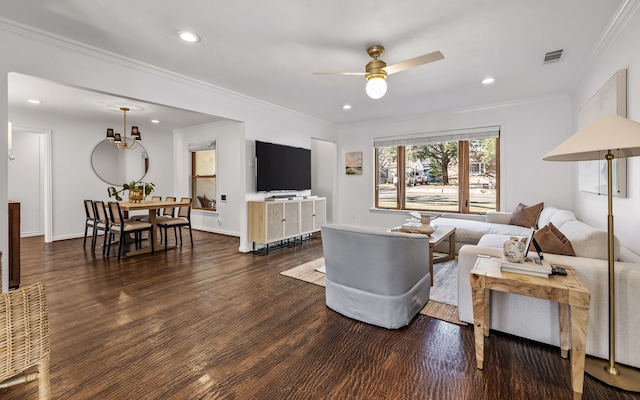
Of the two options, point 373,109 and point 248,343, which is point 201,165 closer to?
point 373,109

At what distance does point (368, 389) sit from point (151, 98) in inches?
148

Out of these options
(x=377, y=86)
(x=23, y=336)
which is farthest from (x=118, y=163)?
(x=23, y=336)

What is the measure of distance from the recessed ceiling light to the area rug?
274 centimetres

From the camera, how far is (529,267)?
1.80 metres

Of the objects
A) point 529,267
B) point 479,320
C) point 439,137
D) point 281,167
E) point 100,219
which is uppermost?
point 439,137

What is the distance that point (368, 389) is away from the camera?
1659 mm

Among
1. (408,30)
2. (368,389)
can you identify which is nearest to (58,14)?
(408,30)

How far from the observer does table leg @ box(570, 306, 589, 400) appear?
5.06ft

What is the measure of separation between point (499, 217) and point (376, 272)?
3.56 m

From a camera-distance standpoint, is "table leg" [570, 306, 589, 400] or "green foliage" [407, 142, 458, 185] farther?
"green foliage" [407, 142, 458, 185]

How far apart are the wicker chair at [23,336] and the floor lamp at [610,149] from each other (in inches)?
105

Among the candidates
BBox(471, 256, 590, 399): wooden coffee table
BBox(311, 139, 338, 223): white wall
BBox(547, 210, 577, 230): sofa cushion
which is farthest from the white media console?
BBox(471, 256, 590, 399): wooden coffee table

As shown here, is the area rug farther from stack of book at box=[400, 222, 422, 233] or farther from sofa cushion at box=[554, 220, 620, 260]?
sofa cushion at box=[554, 220, 620, 260]

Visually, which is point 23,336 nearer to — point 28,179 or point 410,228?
point 410,228
